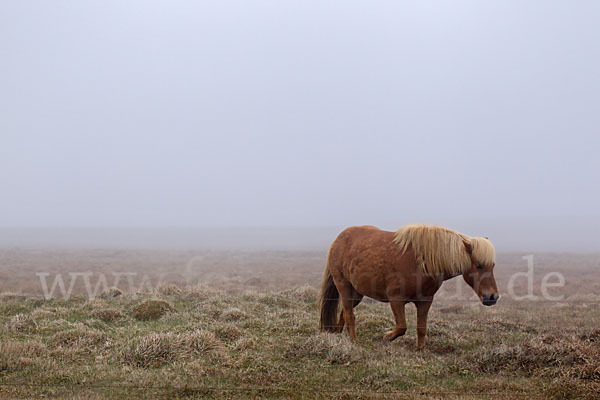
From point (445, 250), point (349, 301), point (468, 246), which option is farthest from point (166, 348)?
point (468, 246)

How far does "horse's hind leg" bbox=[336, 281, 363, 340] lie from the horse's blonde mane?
1691 mm

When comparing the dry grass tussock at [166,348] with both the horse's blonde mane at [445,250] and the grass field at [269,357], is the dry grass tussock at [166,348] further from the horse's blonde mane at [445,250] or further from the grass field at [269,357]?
the horse's blonde mane at [445,250]

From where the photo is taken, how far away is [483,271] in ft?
24.8

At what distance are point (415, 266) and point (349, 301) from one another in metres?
1.83

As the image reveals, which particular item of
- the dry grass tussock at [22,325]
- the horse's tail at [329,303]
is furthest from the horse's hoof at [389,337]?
the dry grass tussock at [22,325]

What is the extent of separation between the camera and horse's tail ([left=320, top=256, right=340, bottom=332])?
31.2 feet

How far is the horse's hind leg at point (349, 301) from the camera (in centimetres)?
870

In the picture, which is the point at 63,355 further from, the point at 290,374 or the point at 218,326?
the point at 290,374

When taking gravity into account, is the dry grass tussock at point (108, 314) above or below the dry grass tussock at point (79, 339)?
below

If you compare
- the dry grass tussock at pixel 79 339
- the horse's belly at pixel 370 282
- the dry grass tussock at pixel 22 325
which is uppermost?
the horse's belly at pixel 370 282

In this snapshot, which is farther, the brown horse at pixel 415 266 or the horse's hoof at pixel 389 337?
the horse's hoof at pixel 389 337

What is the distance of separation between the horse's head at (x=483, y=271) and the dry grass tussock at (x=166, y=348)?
4.75 metres

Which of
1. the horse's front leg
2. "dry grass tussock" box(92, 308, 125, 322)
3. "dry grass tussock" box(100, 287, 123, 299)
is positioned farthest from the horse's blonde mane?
"dry grass tussock" box(100, 287, 123, 299)

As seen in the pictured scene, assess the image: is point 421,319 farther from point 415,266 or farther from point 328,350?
point 328,350
